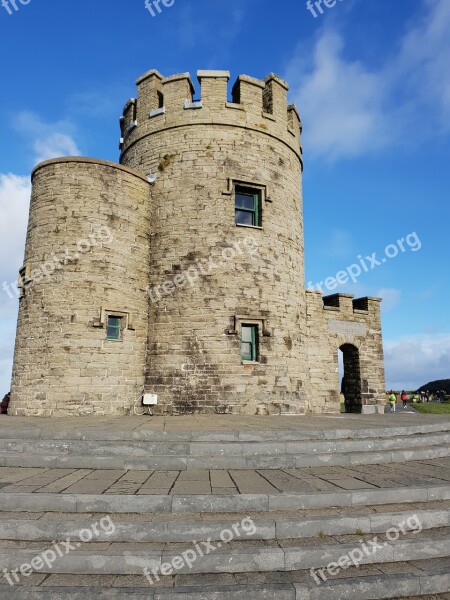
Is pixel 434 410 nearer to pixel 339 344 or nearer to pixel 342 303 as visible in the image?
pixel 339 344

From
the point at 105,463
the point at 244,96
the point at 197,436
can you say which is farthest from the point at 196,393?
the point at 244,96

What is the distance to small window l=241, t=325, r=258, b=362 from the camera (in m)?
12.1

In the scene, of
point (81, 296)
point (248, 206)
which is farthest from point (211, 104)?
point (81, 296)

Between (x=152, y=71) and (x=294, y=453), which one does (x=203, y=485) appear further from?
(x=152, y=71)

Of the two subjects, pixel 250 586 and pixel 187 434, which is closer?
pixel 250 586

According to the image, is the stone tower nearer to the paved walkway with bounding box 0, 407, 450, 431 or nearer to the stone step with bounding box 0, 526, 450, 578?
the paved walkway with bounding box 0, 407, 450, 431

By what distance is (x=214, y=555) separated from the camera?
11.0 ft

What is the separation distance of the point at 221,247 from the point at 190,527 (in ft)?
30.9

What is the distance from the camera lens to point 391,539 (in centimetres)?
369

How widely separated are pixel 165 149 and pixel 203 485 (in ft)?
37.5

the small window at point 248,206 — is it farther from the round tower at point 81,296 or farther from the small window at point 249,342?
the small window at point 249,342

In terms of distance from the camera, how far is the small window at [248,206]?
1298 centimetres

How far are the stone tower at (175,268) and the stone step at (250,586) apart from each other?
8.04 metres

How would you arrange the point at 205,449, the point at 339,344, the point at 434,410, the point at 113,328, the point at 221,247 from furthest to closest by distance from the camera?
the point at 434,410
the point at 339,344
the point at 221,247
the point at 113,328
the point at 205,449
